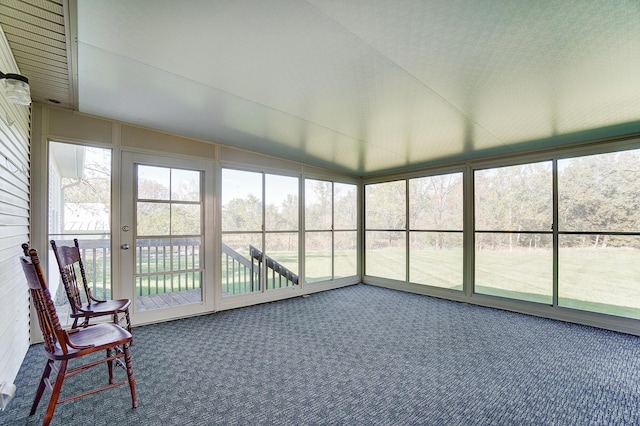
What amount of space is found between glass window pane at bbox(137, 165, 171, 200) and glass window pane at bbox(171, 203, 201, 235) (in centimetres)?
22

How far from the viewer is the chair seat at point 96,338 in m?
1.74

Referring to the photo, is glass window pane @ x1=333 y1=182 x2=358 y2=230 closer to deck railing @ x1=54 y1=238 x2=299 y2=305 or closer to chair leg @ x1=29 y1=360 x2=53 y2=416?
Result: deck railing @ x1=54 y1=238 x2=299 y2=305

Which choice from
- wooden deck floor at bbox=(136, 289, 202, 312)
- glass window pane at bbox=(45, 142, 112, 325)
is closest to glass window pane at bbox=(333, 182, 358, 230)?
wooden deck floor at bbox=(136, 289, 202, 312)

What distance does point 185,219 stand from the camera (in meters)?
4.05

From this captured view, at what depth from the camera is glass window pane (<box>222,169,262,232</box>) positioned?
443 cm

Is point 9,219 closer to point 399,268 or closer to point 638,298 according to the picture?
point 399,268

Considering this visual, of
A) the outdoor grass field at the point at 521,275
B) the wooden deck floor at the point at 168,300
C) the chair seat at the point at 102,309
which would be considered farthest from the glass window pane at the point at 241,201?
the chair seat at the point at 102,309

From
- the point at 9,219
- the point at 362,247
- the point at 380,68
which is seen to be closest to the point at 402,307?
the point at 362,247

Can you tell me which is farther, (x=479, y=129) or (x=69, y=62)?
(x=479, y=129)

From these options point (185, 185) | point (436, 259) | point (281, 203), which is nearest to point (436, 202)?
point (436, 259)

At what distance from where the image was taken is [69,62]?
2205mm

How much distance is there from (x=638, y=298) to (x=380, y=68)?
425 centimetres

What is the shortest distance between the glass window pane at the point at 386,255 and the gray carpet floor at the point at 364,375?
6.04 feet

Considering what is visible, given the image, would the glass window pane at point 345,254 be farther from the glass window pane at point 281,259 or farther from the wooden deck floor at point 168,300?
the wooden deck floor at point 168,300
